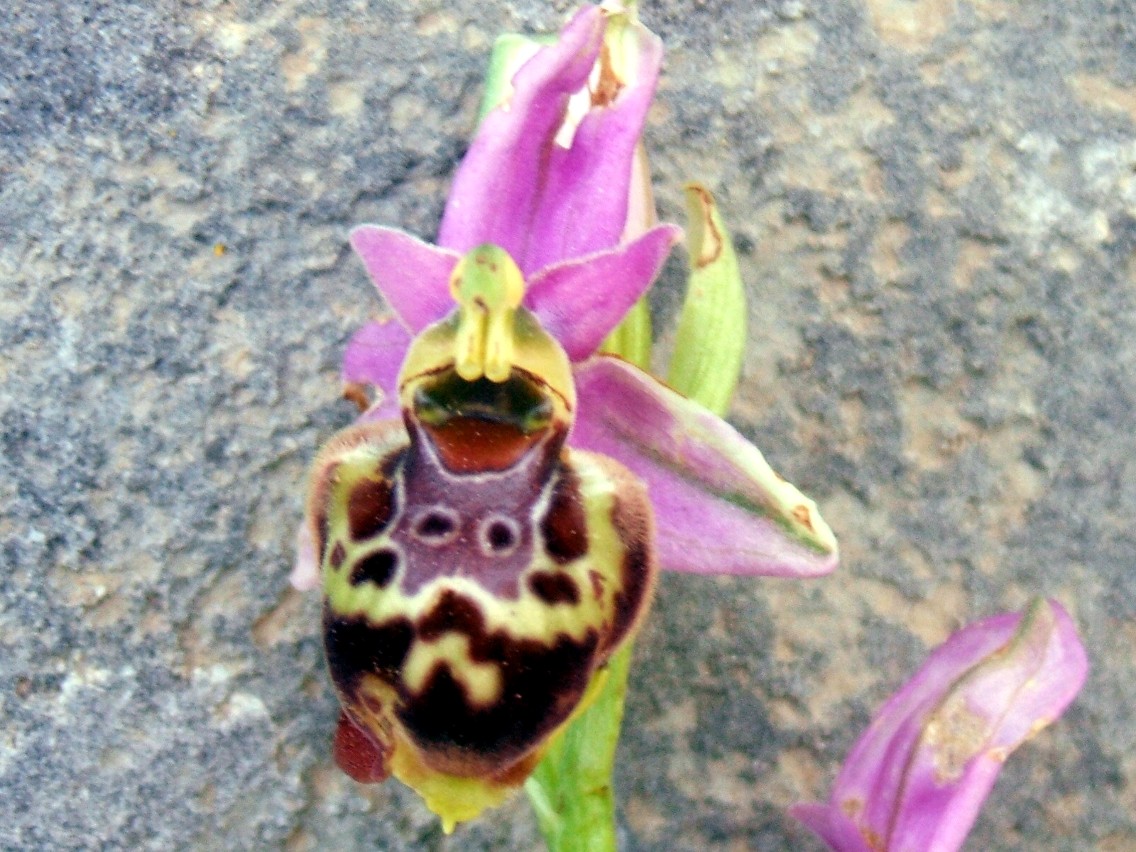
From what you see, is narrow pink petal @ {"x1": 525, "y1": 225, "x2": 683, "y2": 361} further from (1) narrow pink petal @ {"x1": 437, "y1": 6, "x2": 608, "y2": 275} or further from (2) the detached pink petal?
(2) the detached pink petal

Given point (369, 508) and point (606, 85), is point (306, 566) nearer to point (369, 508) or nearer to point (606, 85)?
point (369, 508)

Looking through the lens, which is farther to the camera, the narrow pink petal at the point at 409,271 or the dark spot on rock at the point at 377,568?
the narrow pink petal at the point at 409,271

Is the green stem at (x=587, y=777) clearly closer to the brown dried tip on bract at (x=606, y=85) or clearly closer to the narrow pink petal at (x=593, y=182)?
the narrow pink petal at (x=593, y=182)

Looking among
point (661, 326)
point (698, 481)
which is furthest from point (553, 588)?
point (661, 326)

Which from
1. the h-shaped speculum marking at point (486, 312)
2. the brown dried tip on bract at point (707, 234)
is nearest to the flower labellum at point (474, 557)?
the h-shaped speculum marking at point (486, 312)

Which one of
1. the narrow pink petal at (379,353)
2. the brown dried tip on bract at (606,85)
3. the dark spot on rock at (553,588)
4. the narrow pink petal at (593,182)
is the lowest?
the narrow pink petal at (379,353)

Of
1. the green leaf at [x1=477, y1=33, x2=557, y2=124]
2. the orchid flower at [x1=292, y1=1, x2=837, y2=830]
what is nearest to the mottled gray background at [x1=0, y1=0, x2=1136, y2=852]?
the green leaf at [x1=477, y1=33, x2=557, y2=124]

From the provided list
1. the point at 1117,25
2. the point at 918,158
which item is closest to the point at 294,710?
the point at 918,158

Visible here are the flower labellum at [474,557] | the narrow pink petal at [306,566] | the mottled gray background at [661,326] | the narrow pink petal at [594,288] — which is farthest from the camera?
the mottled gray background at [661,326]
